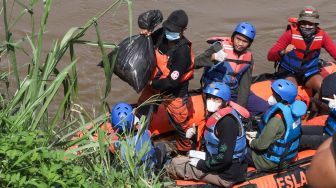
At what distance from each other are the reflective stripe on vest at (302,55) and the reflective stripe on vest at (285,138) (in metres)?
1.46

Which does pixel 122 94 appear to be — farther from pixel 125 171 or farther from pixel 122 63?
pixel 125 171

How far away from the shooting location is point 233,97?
5973mm

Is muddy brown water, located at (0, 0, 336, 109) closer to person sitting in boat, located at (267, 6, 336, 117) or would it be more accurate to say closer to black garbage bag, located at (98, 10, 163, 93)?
person sitting in boat, located at (267, 6, 336, 117)

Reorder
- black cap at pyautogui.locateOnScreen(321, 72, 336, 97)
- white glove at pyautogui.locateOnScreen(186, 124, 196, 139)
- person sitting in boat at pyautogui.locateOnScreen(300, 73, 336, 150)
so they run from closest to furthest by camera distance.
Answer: person sitting in boat at pyautogui.locateOnScreen(300, 73, 336, 150) < white glove at pyautogui.locateOnScreen(186, 124, 196, 139) < black cap at pyautogui.locateOnScreen(321, 72, 336, 97)

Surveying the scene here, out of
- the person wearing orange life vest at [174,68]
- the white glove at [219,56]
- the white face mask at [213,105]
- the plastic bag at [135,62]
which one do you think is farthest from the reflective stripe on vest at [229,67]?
the white face mask at [213,105]

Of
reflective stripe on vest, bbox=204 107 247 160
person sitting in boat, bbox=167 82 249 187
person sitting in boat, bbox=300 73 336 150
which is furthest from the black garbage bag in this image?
person sitting in boat, bbox=300 73 336 150

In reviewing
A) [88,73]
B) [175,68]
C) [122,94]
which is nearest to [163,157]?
[175,68]

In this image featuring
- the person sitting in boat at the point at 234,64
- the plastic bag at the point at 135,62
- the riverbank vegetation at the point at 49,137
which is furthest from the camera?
the person sitting in boat at the point at 234,64

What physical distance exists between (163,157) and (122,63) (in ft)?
3.04

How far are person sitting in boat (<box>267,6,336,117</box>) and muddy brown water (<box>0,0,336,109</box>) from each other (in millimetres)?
1856

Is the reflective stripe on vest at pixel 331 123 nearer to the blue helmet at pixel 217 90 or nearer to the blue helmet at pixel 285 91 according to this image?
the blue helmet at pixel 285 91

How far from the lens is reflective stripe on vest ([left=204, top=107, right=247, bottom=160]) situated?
4.69 metres

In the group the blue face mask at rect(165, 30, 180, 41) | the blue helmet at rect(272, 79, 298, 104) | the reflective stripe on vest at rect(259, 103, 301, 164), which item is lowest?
the reflective stripe on vest at rect(259, 103, 301, 164)

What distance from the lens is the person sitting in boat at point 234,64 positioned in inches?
224
